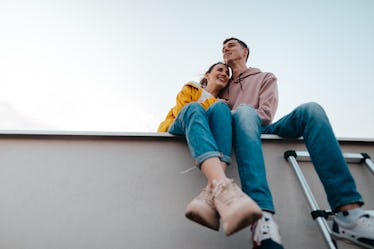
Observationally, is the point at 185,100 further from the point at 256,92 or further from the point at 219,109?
the point at 256,92

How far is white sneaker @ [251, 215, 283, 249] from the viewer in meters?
0.72

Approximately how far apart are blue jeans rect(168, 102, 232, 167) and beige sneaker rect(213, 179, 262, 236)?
6.7 inches

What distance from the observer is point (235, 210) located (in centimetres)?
65

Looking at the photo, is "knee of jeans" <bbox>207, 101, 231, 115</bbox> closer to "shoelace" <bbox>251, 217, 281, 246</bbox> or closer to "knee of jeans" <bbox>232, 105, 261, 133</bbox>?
"knee of jeans" <bbox>232, 105, 261, 133</bbox>

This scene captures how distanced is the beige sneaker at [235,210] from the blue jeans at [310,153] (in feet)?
0.52

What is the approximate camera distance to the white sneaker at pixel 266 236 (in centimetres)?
72

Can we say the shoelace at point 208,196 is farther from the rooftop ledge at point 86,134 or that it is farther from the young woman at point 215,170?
the rooftop ledge at point 86,134

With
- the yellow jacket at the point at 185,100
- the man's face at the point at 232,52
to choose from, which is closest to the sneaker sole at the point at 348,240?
the yellow jacket at the point at 185,100

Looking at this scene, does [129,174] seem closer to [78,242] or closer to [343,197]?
[78,242]

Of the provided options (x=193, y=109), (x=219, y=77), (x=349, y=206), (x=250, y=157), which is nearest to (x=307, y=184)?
(x=349, y=206)

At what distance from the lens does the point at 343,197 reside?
2.77 ft

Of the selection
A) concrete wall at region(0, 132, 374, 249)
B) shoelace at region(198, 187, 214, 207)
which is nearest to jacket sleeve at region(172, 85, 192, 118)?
concrete wall at region(0, 132, 374, 249)

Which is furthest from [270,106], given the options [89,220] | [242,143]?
[89,220]

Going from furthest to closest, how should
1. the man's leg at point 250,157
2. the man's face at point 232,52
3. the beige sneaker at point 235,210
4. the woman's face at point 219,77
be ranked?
the man's face at point 232,52 < the woman's face at point 219,77 < the man's leg at point 250,157 < the beige sneaker at point 235,210
